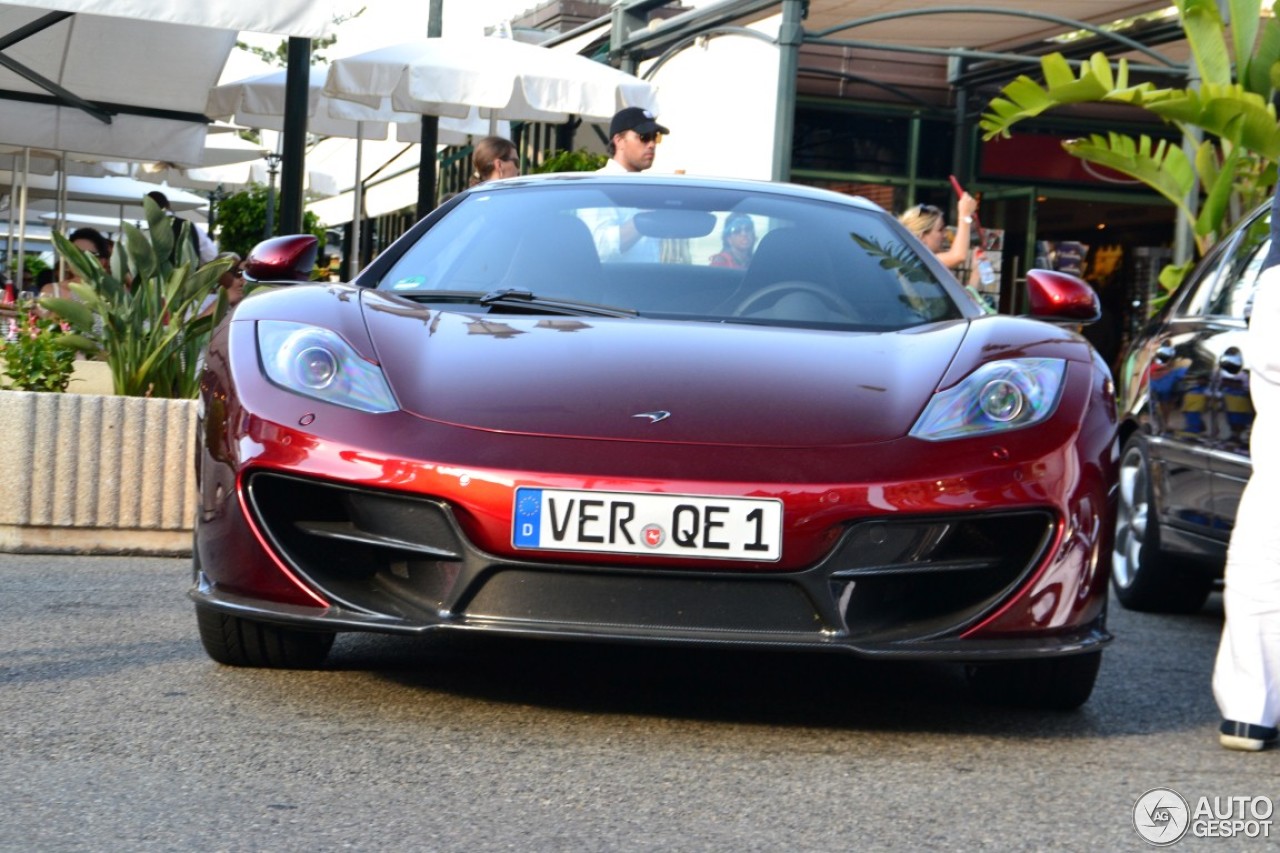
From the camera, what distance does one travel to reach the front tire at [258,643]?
14.4 ft

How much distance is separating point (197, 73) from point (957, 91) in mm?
8663

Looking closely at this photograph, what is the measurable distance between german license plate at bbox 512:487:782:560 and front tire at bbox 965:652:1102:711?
81 centimetres

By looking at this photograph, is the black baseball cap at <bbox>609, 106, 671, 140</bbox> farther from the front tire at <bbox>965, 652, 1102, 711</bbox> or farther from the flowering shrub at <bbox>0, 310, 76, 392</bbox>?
the front tire at <bbox>965, 652, 1102, 711</bbox>

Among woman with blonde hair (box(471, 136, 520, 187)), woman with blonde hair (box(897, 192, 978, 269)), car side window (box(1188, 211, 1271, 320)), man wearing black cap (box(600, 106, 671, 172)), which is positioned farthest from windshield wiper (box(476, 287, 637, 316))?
woman with blonde hair (box(897, 192, 978, 269))

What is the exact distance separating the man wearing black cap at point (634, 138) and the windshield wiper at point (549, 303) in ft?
11.5

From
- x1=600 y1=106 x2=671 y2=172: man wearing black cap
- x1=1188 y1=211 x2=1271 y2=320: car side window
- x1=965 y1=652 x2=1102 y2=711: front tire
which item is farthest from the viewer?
x1=600 y1=106 x2=671 y2=172: man wearing black cap

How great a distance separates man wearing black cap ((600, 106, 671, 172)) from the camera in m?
8.15

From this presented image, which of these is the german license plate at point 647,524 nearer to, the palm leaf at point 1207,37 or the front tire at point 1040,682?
the front tire at point 1040,682

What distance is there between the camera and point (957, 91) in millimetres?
19281

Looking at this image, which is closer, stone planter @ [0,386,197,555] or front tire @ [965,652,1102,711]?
front tire @ [965,652,1102,711]

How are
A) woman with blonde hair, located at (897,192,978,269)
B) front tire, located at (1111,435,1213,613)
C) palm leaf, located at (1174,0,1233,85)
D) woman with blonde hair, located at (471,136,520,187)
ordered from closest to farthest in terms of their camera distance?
front tire, located at (1111,435,1213,613), woman with blonde hair, located at (471,136,520,187), woman with blonde hair, located at (897,192,978,269), palm leaf, located at (1174,0,1233,85)

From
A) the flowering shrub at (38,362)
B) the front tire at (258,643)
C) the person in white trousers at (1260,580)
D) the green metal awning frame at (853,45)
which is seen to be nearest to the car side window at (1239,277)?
the person in white trousers at (1260,580)

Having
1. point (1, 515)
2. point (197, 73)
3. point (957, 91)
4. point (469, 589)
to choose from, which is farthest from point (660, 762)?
point (957, 91)

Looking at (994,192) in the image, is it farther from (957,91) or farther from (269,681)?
(269,681)
